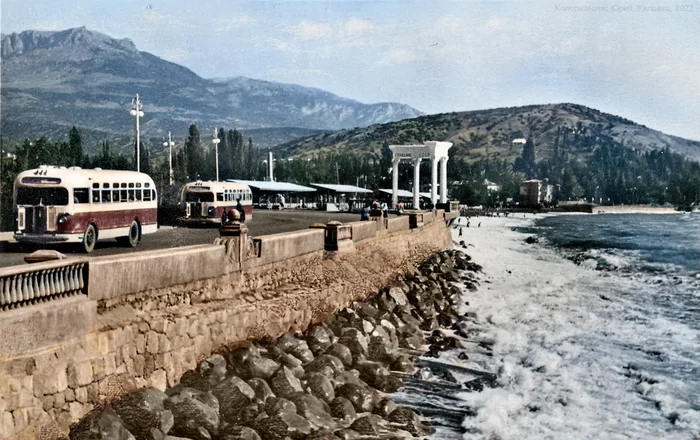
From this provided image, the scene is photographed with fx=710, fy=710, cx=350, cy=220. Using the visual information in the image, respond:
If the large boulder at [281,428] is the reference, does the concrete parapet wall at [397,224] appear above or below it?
above

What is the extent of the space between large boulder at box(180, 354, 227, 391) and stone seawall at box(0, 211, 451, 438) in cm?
15

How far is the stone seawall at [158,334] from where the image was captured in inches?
368

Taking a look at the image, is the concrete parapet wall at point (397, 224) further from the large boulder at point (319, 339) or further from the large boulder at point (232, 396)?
the large boulder at point (232, 396)

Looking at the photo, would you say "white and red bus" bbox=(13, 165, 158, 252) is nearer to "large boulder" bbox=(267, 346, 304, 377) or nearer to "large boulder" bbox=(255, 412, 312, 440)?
"large boulder" bbox=(267, 346, 304, 377)

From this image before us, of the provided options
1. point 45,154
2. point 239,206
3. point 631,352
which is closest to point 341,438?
point 631,352

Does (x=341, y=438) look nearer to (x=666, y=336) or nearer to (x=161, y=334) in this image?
(x=161, y=334)

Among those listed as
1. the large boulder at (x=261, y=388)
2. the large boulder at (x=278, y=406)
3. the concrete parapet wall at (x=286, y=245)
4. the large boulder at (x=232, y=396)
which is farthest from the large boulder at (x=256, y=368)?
the concrete parapet wall at (x=286, y=245)

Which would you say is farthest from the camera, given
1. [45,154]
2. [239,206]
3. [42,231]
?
[45,154]

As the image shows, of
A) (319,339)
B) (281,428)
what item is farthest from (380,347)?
(281,428)

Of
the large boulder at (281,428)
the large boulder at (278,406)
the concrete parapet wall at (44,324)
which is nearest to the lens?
the concrete parapet wall at (44,324)

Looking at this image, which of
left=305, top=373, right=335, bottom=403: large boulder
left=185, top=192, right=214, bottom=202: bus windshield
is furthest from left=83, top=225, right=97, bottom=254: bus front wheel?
left=185, top=192, right=214, bottom=202: bus windshield

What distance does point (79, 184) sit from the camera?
18.0 m

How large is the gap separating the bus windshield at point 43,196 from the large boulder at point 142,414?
8453 mm

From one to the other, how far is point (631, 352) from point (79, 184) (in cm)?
1617
